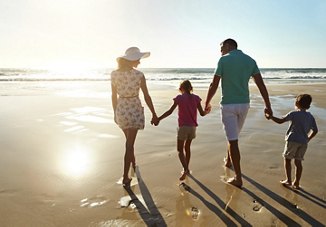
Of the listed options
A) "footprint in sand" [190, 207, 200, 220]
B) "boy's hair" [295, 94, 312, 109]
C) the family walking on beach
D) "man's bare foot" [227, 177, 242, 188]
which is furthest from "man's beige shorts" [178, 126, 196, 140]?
"boy's hair" [295, 94, 312, 109]

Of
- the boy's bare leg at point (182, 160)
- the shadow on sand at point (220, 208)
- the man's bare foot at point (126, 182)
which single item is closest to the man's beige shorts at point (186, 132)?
the boy's bare leg at point (182, 160)

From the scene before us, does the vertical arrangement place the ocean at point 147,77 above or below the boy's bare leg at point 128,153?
below

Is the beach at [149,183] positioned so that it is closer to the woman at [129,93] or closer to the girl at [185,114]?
the girl at [185,114]

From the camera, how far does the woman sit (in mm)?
4566

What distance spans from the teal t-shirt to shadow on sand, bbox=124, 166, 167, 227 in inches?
66.9

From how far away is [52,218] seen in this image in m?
3.55

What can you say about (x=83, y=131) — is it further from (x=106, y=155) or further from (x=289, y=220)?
(x=289, y=220)

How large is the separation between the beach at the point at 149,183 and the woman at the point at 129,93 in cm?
62

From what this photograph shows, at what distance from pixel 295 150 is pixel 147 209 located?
2176 mm

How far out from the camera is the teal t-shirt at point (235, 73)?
447 centimetres

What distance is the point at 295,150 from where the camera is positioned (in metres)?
4.38

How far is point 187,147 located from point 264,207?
156cm

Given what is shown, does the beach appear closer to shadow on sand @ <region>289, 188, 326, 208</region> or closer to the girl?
shadow on sand @ <region>289, 188, 326, 208</region>

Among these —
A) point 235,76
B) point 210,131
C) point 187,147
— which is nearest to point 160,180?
point 187,147
